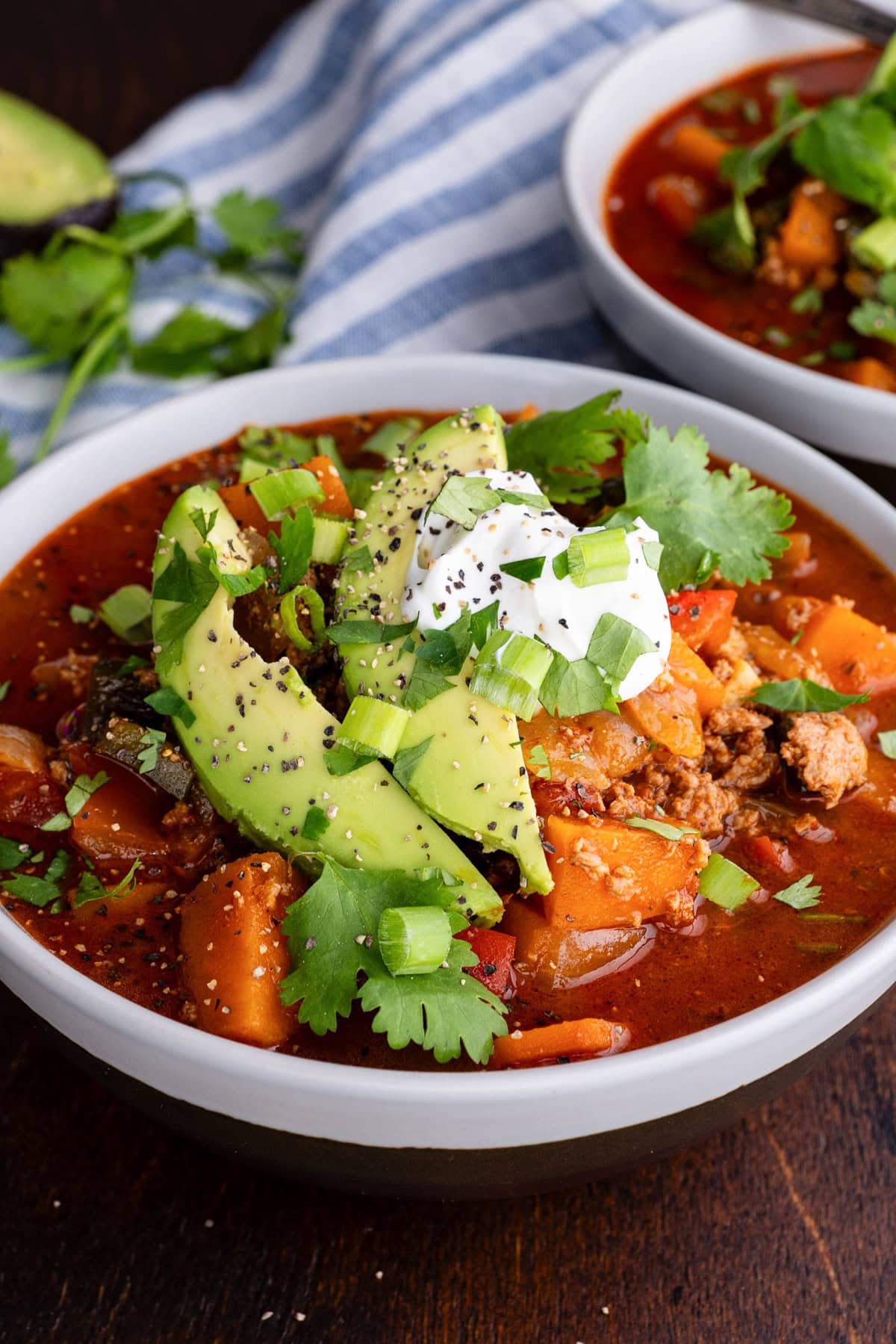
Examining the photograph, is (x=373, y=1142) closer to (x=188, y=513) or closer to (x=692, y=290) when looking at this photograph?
(x=188, y=513)

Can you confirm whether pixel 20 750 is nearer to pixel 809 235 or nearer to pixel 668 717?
pixel 668 717

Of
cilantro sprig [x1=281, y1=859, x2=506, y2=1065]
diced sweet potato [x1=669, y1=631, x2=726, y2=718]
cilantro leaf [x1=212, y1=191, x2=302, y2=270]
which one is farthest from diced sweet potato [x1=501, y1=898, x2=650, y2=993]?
cilantro leaf [x1=212, y1=191, x2=302, y2=270]

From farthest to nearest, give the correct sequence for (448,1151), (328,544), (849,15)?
(849,15) < (328,544) < (448,1151)

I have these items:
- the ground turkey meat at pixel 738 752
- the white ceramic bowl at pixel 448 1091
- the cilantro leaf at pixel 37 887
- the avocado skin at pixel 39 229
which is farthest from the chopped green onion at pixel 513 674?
the avocado skin at pixel 39 229

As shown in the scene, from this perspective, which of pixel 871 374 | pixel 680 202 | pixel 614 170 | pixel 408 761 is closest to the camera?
pixel 408 761

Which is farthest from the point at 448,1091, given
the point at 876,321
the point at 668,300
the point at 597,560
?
the point at 668,300

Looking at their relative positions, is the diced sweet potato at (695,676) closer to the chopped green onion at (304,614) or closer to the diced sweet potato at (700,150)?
the chopped green onion at (304,614)

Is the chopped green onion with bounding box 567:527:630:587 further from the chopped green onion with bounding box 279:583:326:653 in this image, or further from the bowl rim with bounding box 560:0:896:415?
the bowl rim with bounding box 560:0:896:415
